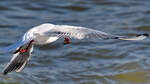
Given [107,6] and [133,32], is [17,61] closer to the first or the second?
[133,32]

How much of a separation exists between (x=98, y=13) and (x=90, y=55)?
Result: 258 centimetres

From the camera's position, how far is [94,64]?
6109 millimetres

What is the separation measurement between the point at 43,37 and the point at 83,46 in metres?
2.18

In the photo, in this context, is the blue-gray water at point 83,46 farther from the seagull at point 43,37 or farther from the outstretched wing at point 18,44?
the outstretched wing at point 18,44

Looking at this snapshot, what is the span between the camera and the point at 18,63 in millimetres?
4883

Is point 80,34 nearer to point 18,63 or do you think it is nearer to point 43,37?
point 43,37

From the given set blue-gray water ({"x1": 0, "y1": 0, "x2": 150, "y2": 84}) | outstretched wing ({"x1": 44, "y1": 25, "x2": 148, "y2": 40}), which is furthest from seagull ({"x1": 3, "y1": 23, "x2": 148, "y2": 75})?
blue-gray water ({"x1": 0, "y1": 0, "x2": 150, "y2": 84})

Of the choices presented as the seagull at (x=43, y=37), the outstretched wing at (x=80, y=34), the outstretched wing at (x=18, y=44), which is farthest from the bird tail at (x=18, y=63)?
the outstretched wing at (x=80, y=34)

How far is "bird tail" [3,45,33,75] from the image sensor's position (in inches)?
189

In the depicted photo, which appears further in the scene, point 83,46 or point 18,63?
point 83,46

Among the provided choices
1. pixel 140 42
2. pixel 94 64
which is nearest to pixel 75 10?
pixel 140 42

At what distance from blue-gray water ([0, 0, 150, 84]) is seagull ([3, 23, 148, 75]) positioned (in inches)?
24.0

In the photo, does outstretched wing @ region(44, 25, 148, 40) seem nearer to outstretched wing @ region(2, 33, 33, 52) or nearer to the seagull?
the seagull

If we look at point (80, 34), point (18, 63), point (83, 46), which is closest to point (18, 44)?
point (18, 63)
